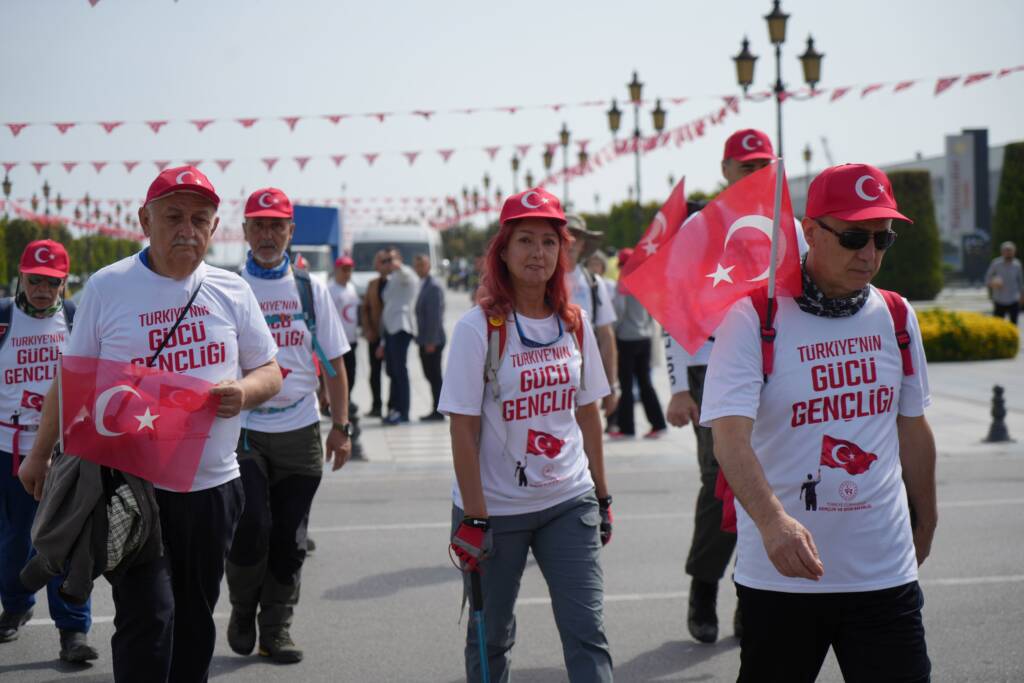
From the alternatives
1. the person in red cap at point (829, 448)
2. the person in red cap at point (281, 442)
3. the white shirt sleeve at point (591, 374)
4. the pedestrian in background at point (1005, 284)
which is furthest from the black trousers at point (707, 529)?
the pedestrian in background at point (1005, 284)

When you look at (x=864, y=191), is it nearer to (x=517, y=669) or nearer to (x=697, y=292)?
(x=697, y=292)

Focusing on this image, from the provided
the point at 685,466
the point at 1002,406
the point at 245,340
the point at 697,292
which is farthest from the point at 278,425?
the point at 1002,406

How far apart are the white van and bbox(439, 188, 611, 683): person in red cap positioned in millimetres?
24079

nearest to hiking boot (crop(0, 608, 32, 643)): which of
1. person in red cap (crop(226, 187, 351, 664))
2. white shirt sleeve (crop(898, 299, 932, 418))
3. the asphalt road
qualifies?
the asphalt road

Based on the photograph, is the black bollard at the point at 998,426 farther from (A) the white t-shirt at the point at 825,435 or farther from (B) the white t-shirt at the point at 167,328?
(B) the white t-shirt at the point at 167,328

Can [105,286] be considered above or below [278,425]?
above

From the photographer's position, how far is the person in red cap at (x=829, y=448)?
322cm

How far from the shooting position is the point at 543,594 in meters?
6.67

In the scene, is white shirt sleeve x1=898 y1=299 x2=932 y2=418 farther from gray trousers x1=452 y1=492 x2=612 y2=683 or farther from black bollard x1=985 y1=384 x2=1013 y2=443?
black bollard x1=985 y1=384 x2=1013 y2=443

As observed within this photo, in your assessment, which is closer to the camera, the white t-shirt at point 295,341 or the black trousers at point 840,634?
the black trousers at point 840,634

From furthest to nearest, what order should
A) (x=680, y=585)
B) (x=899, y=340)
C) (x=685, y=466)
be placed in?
(x=685, y=466) → (x=680, y=585) → (x=899, y=340)

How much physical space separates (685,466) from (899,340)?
759 centimetres

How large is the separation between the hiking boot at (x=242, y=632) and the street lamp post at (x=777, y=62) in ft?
43.1

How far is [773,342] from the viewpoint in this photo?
130 inches
